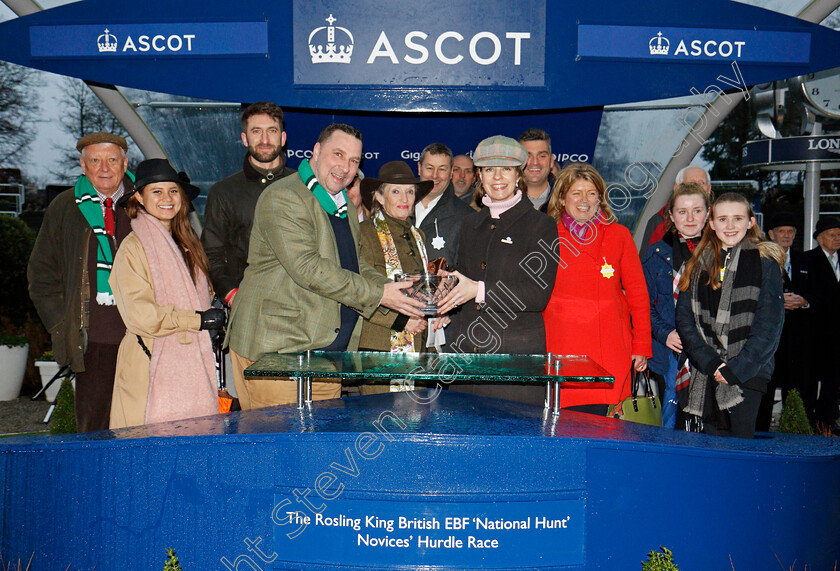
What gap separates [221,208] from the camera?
15.6 ft

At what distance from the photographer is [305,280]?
3.58 m

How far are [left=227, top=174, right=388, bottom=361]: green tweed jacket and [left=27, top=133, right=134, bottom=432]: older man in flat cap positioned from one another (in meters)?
0.88

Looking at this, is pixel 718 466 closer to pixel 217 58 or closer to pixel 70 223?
pixel 217 58

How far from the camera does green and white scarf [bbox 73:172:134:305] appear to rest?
4.30 m

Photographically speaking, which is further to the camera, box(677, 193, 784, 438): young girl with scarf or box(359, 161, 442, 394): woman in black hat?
box(359, 161, 442, 394): woman in black hat

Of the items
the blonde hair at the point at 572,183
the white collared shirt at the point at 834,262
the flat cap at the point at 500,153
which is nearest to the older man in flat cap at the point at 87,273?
the flat cap at the point at 500,153

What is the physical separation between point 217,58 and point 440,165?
1.74 metres

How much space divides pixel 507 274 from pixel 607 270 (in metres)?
0.72

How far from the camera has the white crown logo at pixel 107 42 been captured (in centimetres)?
417

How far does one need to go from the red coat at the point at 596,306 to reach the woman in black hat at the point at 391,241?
742 mm

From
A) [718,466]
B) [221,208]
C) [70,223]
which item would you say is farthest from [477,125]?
[718,466]

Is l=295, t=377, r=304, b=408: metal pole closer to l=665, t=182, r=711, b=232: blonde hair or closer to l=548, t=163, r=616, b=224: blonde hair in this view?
l=548, t=163, r=616, b=224: blonde hair

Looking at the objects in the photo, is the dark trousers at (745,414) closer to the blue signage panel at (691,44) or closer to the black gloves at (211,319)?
the blue signage panel at (691,44)

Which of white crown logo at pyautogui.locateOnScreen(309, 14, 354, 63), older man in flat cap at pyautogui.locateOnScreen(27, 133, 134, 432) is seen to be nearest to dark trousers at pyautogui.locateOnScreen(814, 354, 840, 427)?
white crown logo at pyautogui.locateOnScreen(309, 14, 354, 63)
